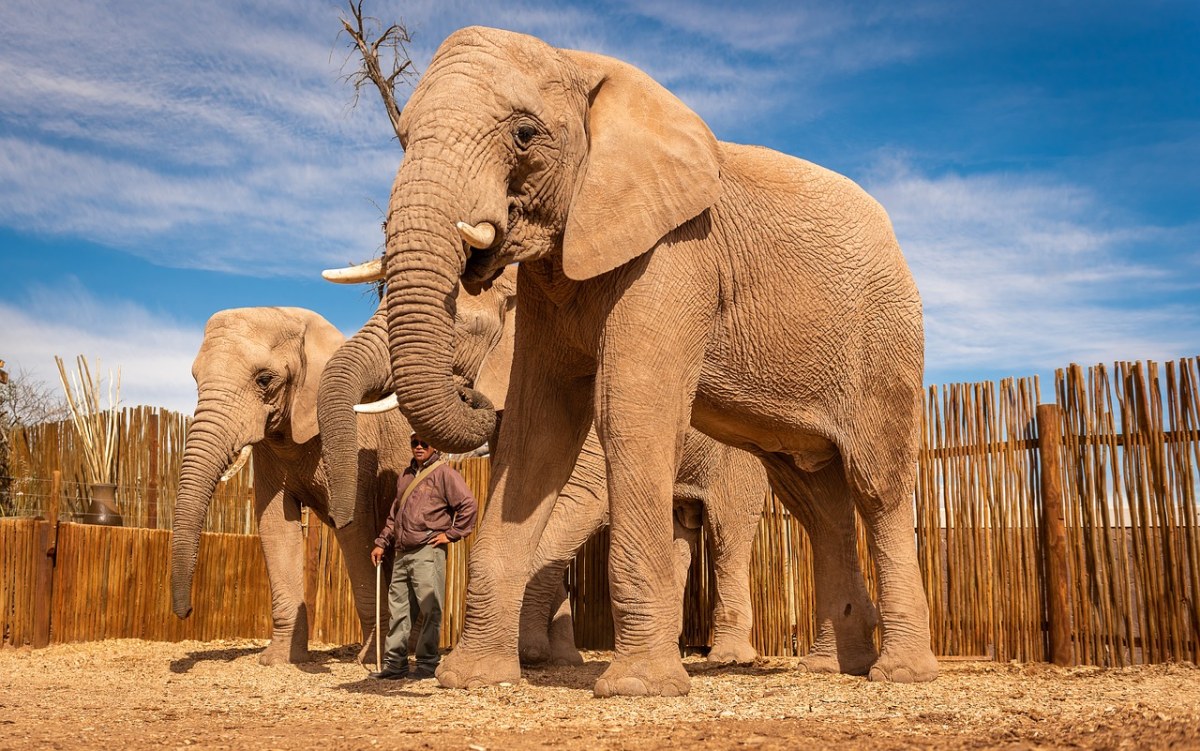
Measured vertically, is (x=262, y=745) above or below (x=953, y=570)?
below

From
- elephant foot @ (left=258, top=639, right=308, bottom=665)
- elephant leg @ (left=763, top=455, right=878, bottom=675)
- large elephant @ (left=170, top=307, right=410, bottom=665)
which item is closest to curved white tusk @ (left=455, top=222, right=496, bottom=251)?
elephant leg @ (left=763, top=455, right=878, bottom=675)

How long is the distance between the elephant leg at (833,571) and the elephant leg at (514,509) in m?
1.70

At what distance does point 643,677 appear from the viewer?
5.19 meters

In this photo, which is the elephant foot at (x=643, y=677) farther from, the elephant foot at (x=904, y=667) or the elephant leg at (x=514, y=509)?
the elephant foot at (x=904, y=667)

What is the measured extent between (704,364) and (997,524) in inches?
149

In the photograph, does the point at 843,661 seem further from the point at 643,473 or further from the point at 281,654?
the point at 281,654

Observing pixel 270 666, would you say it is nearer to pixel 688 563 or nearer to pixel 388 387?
pixel 388 387

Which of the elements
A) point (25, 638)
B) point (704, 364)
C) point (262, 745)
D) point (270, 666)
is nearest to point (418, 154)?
point (704, 364)

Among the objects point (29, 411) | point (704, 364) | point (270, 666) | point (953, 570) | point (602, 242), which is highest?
point (29, 411)

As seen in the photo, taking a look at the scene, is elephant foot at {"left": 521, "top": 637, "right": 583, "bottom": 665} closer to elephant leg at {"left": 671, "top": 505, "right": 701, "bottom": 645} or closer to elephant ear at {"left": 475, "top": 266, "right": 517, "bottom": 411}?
elephant leg at {"left": 671, "top": 505, "right": 701, "bottom": 645}

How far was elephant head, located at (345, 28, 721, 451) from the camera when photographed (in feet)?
15.9

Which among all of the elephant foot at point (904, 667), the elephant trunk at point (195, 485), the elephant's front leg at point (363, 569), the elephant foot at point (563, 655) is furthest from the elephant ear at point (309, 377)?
the elephant foot at point (904, 667)

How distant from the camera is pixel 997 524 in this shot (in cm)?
862

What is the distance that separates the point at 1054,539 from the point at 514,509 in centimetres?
446
